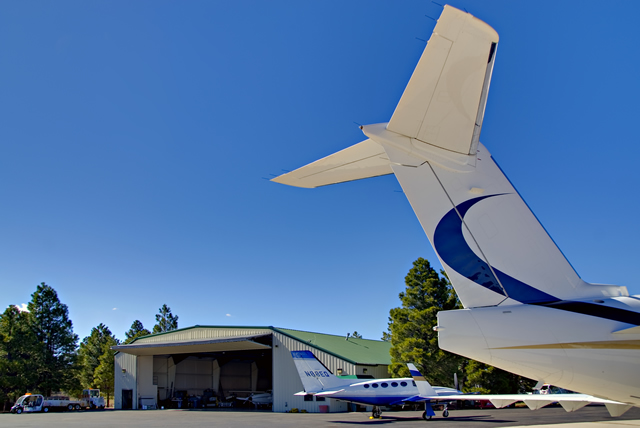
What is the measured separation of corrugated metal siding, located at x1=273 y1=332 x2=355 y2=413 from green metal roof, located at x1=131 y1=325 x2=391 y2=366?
1.27ft

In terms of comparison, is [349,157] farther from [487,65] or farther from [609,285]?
[609,285]

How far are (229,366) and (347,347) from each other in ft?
54.7

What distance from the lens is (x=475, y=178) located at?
5.10 m

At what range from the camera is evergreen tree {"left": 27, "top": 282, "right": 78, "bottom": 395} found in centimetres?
4428

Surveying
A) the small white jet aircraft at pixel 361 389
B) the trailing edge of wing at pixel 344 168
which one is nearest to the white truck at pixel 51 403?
the small white jet aircraft at pixel 361 389

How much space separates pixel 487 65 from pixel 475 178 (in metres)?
1.57

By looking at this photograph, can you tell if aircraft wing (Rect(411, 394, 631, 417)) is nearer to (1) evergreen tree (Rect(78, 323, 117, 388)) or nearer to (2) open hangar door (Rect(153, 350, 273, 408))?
(2) open hangar door (Rect(153, 350, 273, 408))

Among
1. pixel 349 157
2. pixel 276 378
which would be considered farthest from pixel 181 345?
pixel 349 157

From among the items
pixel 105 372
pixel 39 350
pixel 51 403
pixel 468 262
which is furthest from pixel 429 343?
pixel 105 372

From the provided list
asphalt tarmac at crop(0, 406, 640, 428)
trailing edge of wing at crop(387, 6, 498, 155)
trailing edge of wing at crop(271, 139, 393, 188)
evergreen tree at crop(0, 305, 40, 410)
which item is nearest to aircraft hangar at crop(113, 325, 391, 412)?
asphalt tarmac at crop(0, 406, 640, 428)

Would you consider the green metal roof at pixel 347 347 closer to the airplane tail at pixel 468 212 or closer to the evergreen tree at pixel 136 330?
the airplane tail at pixel 468 212

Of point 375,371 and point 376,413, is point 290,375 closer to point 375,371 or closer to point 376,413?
point 375,371

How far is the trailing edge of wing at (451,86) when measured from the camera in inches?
143

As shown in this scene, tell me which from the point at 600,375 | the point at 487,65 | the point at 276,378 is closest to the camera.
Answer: the point at 487,65
